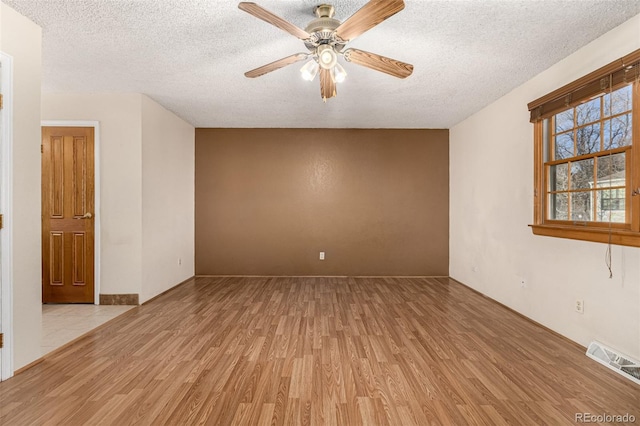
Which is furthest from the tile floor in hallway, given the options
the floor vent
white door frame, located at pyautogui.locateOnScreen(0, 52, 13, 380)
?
the floor vent

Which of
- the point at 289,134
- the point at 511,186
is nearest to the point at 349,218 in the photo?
the point at 289,134

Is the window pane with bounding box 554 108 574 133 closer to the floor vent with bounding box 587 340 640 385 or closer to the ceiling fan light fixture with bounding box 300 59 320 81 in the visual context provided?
the floor vent with bounding box 587 340 640 385

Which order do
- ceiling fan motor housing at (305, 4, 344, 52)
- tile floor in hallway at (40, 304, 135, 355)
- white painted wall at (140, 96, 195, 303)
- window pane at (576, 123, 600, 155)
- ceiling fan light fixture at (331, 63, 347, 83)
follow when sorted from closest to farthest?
ceiling fan motor housing at (305, 4, 344, 52)
ceiling fan light fixture at (331, 63, 347, 83)
window pane at (576, 123, 600, 155)
tile floor in hallway at (40, 304, 135, 355)
white painted wall at (140, 96, 195, 303)

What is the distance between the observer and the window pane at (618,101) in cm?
249

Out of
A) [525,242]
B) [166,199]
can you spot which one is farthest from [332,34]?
[166,199]

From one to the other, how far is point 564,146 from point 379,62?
6.93 feet

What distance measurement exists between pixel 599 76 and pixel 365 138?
11.5 ft

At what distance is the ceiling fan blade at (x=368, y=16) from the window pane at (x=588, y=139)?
2.15m

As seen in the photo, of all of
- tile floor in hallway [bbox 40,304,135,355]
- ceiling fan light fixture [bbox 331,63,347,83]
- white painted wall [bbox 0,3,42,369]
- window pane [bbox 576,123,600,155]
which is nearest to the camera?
white painted wall [bbox 0,3,42,369]

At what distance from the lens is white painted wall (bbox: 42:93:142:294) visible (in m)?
4.04

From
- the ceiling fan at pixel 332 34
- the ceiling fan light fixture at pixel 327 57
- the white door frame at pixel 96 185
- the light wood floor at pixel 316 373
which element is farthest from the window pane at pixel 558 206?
the white door frame at pixel 96 185

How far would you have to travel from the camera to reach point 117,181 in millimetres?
4039

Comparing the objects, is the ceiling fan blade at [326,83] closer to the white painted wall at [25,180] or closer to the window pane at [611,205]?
the white painted wall at [25,180]

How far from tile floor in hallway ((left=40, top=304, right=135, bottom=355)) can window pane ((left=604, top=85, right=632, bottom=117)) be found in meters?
4.94
